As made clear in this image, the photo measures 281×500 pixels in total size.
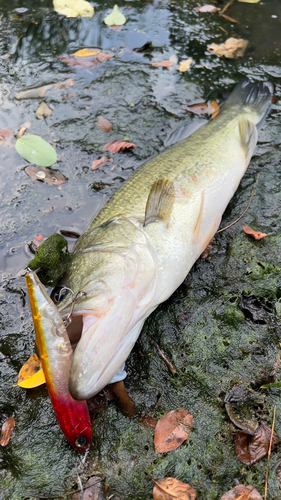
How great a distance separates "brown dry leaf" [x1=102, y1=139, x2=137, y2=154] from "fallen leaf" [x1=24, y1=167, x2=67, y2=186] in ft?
2.27

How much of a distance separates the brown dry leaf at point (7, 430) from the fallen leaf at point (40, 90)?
4.11 m

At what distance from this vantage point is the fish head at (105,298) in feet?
6.56

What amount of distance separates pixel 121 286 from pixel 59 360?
64cm

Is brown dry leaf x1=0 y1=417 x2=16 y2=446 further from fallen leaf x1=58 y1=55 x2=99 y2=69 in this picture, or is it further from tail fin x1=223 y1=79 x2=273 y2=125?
fallen leaf x1=58 y1=55 x2=99 y2=69

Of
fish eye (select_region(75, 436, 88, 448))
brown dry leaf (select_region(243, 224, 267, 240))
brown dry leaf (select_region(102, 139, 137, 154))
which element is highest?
brown dry leaf (select_region(102, 139, 137, 154))

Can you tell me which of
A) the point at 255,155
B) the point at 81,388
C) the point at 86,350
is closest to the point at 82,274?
the point at 86,350

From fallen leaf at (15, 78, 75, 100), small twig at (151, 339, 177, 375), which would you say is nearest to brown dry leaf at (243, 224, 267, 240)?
small twig at (151, 339, 177, 375)

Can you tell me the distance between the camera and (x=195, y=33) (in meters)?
5.76

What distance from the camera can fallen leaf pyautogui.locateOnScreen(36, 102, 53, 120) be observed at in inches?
181

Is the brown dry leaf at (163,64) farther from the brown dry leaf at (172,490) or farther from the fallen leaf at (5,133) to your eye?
the brown dry leaf at (172,490)

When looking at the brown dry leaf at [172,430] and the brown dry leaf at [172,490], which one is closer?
the brown dry leaf at [172,490]

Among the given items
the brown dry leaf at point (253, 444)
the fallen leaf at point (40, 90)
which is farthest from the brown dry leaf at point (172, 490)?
the fallen leaf at point (40, 90)

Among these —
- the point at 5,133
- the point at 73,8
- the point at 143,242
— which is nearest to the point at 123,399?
the point at 143,242

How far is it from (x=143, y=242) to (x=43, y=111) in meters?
2.92
